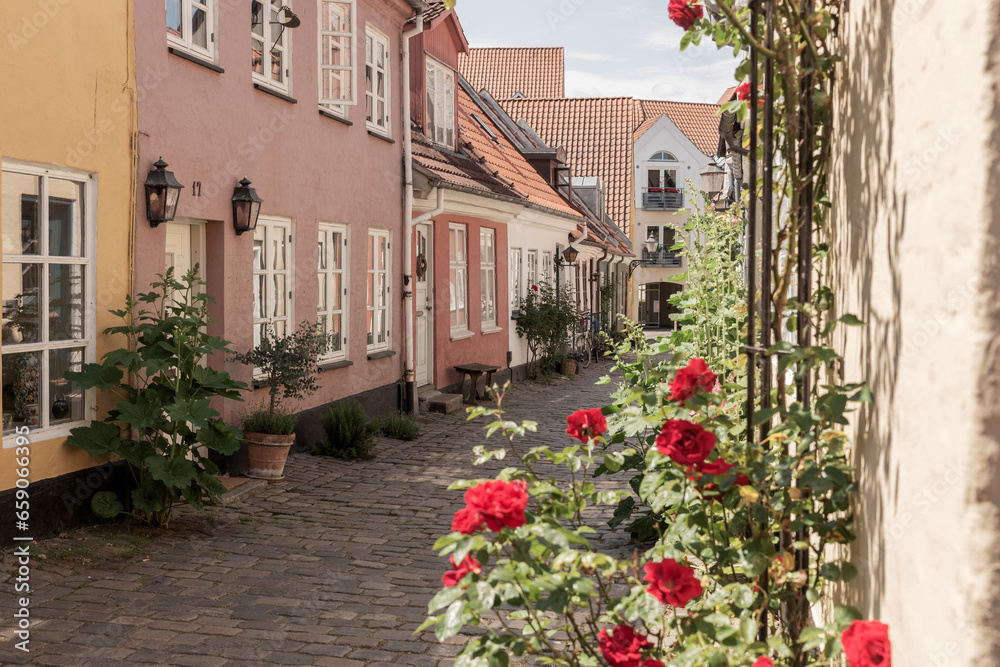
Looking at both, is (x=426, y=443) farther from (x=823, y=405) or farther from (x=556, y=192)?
(x=556, y=192)

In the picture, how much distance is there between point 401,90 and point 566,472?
5998 mm

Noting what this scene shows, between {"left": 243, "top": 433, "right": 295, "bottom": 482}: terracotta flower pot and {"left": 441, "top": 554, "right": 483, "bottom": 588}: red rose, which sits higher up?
{"left": 441, "top": 554, "right": 483, "bottom": 588}: red rose

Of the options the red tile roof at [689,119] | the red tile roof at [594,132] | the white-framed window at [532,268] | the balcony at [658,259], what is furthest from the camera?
the balcony at [658,259]

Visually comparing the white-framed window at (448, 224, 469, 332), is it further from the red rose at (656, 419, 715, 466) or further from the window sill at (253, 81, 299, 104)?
the red rose at (656, 419, 715, 466)

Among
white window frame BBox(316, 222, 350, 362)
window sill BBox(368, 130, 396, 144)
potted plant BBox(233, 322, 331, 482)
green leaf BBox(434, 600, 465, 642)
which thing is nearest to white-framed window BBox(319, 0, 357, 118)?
window sill BBox(368, 130, 396, 144)

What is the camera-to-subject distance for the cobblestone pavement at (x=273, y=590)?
178 inches

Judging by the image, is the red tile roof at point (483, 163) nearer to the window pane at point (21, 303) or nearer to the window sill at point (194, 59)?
the window sill at point (194, 59)

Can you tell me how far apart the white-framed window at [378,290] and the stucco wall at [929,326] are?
31.9 ft

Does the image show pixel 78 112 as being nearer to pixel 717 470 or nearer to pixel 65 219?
pixel 65 219

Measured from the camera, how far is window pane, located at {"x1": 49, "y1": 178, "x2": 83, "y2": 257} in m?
6.33

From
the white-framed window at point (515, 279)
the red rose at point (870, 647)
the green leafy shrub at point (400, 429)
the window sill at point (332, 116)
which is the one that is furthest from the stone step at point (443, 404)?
the red rose at point (870, 647)

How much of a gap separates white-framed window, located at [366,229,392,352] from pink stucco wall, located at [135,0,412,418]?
0.13 meters

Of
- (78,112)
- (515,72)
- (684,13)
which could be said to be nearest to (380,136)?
(78,112)

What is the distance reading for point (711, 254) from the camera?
621 cm
